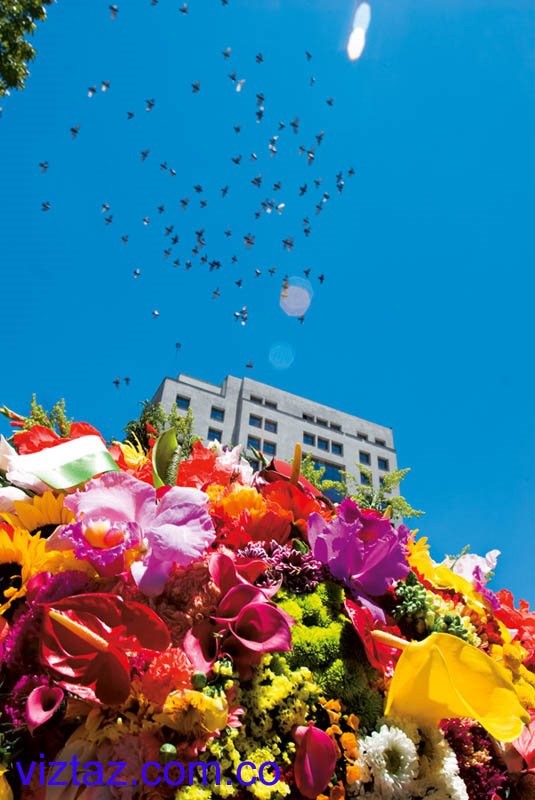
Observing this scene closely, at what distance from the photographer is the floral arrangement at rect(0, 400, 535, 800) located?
1097 millimetres

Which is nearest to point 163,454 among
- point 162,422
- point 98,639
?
point 98,639

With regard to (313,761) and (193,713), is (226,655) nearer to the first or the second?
(193,713)

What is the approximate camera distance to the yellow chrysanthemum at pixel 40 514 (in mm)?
1505

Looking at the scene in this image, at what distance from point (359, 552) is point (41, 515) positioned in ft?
2.53

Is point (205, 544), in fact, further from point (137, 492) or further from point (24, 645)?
point (24, 645)

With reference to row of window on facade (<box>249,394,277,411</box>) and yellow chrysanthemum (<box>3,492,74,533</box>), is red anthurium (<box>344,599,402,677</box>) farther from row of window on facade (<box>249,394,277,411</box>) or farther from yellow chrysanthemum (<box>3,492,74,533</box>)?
row of window on facade (<box>249,394,277,411</box>)

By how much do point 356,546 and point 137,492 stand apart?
1.78ft

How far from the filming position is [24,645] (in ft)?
3.92

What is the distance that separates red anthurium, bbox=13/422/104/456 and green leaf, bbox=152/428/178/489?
0.66ft

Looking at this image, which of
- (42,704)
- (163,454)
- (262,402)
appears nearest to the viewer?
(42,704)

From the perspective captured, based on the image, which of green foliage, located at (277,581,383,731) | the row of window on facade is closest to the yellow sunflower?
green foliage, located at (277,581,383,731)

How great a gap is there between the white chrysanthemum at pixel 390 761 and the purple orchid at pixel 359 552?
32 centimetres

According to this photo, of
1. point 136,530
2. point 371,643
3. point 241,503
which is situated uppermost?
point 241,503

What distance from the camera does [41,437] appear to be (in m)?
1.84
